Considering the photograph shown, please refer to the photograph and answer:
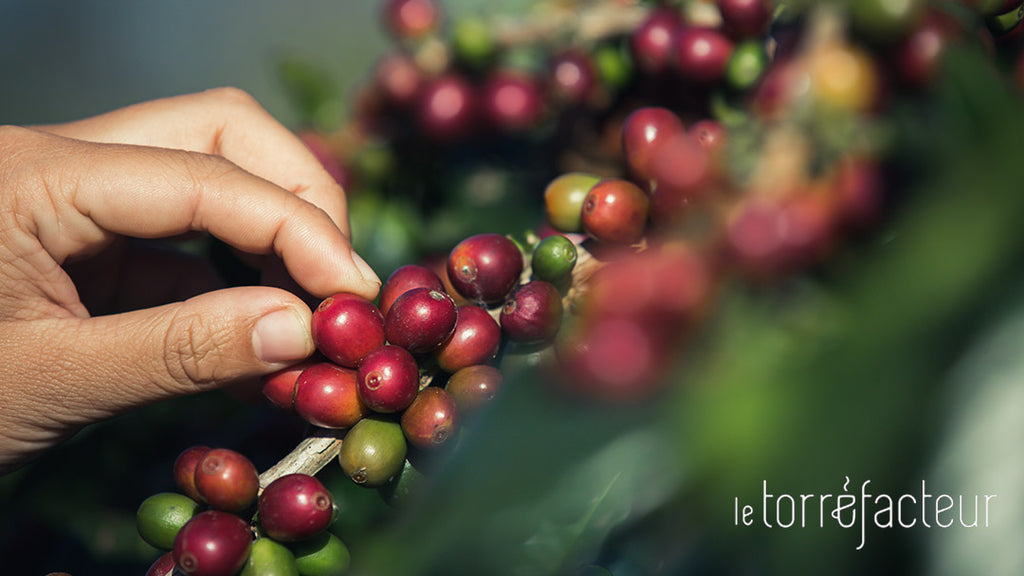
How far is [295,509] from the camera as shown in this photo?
1.04m

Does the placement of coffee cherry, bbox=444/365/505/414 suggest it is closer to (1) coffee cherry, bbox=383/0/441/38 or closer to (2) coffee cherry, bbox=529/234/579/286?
(2) coffee cherry, bbox=529/234/579/286

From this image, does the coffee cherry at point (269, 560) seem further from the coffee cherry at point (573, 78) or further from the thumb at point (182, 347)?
the coffee cherry at point (573, 78)

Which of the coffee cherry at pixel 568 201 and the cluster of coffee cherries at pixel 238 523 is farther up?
the coffee cherry at pixel 568 201

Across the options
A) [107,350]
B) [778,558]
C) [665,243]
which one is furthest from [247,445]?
[778,558]

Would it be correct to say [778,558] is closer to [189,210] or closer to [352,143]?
[189,210]

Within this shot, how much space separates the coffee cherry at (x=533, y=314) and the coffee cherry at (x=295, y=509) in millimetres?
395

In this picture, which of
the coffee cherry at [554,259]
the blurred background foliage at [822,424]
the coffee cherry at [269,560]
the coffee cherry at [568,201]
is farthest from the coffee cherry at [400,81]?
the blurred background foliage at [822,424]

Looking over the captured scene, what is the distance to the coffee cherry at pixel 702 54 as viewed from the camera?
5.09ft

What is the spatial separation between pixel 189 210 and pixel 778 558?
4.58 feet

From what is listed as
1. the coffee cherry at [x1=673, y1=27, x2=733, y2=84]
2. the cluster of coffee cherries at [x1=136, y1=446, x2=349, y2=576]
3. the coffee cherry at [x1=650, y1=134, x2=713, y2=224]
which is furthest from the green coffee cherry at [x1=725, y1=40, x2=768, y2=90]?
the cluster of coffee cherries at [x1=136, y1=446, x2=349, y2=576]

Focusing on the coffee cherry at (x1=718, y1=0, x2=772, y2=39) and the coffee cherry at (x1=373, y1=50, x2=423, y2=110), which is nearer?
the coffee cherry at (x1=718, y1=0, x2=772, y2=39)

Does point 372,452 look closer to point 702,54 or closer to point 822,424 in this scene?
point 822,424

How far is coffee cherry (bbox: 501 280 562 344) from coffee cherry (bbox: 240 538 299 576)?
19.4 inches

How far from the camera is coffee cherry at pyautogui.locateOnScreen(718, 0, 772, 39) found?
4.92ft
